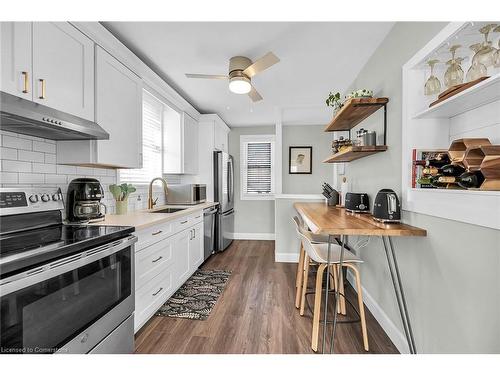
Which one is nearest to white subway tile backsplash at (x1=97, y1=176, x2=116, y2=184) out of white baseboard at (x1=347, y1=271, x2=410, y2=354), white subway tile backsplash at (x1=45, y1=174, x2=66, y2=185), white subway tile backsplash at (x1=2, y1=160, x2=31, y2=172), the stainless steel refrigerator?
white subway tile backsplash at (x1=45, y1=174, x2=66, y2=185)

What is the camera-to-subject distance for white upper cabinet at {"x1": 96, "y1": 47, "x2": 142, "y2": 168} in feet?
6.42

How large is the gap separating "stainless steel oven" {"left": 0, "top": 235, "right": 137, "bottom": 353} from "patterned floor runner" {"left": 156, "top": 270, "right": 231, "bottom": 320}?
0.65 metres

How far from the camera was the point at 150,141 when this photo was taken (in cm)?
320

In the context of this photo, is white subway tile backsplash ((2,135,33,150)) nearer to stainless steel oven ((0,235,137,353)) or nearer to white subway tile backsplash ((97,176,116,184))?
white subway tile backsplash ((97,176,116,184))

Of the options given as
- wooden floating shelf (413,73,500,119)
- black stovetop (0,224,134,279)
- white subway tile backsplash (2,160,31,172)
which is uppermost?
wooden floating shelf (413,73,500,119)

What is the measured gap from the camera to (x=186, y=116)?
12.5 feet

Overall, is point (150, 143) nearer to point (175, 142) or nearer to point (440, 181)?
point (175, 142)

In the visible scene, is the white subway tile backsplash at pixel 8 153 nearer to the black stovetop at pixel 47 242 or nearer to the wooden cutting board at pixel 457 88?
the black stovetop at pixel 47 242

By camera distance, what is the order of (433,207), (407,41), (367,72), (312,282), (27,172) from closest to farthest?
(433,207) < (27,172) < (407,41) < (367,72) < (312,282)

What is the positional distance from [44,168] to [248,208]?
4085 millimetres

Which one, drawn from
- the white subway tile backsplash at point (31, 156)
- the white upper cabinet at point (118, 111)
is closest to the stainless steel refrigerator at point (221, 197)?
the white upper cabinet at point (118, 111)

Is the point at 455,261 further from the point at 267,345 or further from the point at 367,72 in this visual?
the point at 367,72
